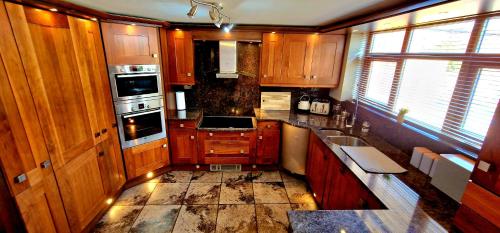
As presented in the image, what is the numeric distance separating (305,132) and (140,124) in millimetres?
2213

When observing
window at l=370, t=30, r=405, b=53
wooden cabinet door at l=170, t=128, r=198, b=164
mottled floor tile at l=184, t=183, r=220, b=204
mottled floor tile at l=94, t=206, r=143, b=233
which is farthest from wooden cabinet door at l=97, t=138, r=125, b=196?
window at l=370, t=30, r=405, b=53

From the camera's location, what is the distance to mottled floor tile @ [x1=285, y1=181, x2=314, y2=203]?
2627 mm

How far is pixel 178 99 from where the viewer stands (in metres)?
3.22

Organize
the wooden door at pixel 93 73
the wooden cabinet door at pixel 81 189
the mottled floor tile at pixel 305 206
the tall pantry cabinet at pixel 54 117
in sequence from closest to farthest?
the tall pantry cabinet at pixel 54 117
the wooden cabinet door at pixel 81 189
the wooden door at pixel 93 73
the mottled floor tile at pixel 305 206

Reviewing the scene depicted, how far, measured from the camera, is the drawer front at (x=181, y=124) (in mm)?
2965

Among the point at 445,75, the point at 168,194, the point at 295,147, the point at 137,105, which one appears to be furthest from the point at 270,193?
the point at 445,75

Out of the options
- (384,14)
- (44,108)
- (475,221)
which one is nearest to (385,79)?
(384,14)

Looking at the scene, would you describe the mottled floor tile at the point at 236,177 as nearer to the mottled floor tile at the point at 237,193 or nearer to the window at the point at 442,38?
the mottled floor tile at the point at 237,193

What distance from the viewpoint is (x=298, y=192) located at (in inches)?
109

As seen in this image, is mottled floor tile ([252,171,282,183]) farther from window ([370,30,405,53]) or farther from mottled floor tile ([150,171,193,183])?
window ([370,30,405,53])

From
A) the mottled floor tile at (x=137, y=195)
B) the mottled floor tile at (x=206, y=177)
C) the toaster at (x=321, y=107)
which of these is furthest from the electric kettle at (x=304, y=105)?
the mottled floor tile at (x=137, y=195)

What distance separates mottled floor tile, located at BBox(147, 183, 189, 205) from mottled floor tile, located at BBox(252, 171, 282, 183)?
1024 mm

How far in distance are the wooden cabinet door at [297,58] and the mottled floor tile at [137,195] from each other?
249 centimetres

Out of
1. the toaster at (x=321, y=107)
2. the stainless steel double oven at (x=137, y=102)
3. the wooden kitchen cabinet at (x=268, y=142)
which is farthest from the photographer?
the toaster at (x=321, y=107)
